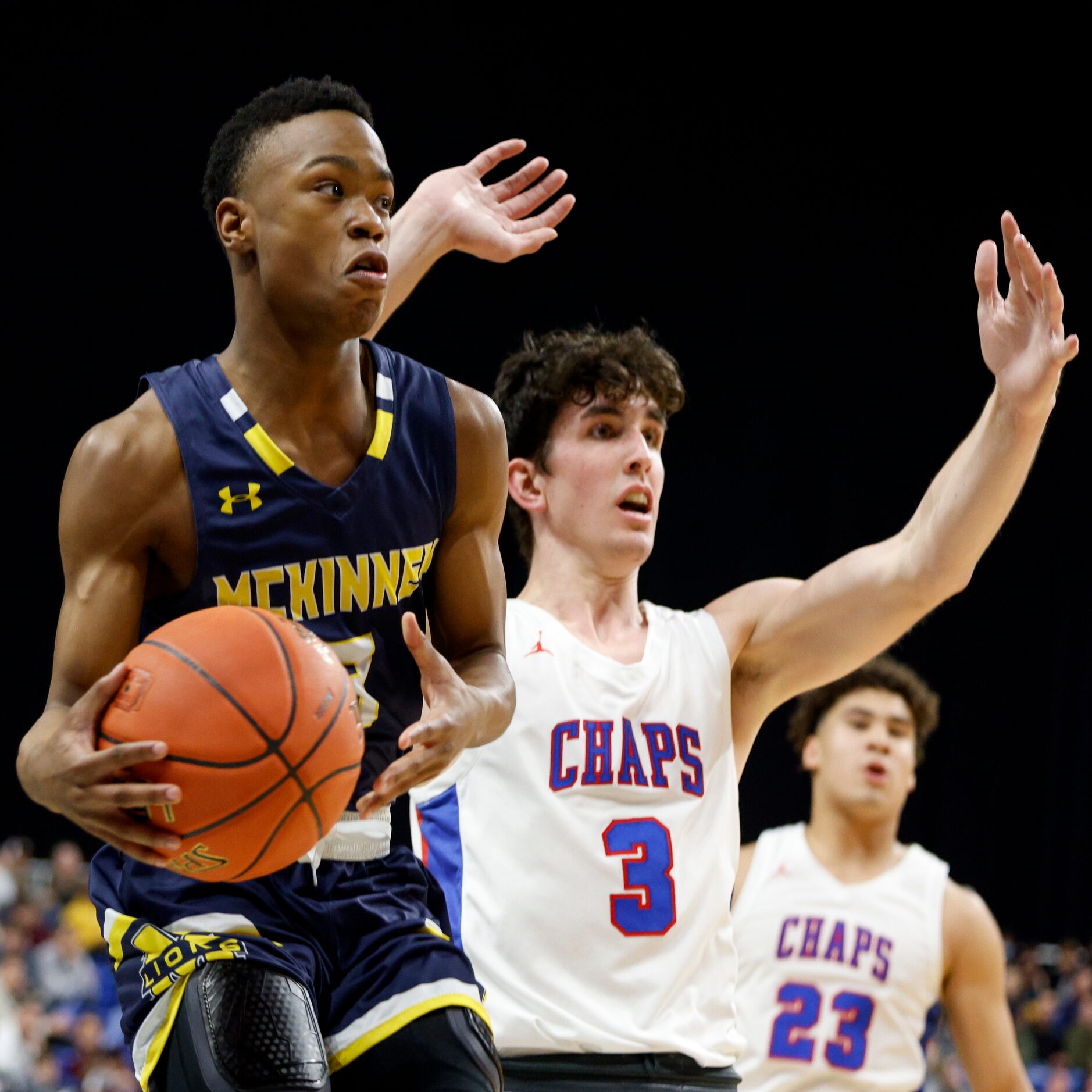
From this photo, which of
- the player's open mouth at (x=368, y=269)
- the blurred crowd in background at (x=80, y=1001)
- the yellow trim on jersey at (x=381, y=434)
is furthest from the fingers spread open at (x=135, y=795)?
the blurred crowd in background at (x=80, y=1001)

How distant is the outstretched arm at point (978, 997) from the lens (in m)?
4.64

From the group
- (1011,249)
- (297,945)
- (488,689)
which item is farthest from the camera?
(1011,249)

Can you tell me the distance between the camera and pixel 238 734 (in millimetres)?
2088

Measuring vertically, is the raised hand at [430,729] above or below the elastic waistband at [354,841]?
above

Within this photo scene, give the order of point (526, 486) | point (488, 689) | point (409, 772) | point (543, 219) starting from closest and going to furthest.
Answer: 1. point (409, 772)
2. point (488, 689)
3. point (543, 219)
4. point (526, 486)

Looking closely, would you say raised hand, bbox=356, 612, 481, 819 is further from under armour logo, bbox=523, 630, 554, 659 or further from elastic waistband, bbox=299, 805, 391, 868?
under armour logo, bbox=523, 630, 554, 659

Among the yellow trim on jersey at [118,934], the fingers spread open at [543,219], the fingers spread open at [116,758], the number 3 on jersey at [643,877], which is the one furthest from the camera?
the fingers spread open at [543,219]

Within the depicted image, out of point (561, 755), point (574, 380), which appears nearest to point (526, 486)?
point (574, 380)

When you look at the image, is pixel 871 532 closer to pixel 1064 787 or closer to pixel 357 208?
pixel 1064 787

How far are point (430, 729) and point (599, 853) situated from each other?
4.02ft

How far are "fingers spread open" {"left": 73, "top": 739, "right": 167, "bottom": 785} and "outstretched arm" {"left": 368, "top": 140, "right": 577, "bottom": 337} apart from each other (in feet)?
5.40

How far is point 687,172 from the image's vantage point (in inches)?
543

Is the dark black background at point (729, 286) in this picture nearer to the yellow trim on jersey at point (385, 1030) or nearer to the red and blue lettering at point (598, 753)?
the red and blue lettering at point (598, 753)

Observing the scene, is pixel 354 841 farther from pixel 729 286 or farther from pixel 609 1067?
pixel 729 286
